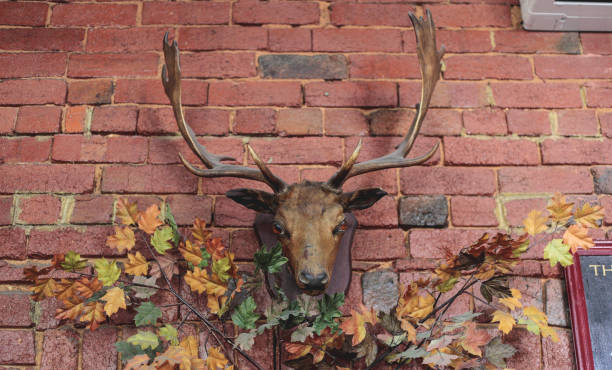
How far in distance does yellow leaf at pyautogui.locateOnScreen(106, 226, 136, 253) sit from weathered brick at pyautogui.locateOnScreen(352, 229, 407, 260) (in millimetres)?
679

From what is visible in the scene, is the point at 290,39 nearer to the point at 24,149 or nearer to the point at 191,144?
the point at 191,144

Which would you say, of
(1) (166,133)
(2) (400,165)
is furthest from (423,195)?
(1) (166,133)

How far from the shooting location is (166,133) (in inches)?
74.8

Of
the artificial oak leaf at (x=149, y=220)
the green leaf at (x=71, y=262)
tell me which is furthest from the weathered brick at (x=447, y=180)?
the green leaf at (x=71, y=262)

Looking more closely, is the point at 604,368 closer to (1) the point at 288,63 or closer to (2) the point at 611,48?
(2) the point at 611,48

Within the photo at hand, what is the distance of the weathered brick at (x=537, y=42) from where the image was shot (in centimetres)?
205

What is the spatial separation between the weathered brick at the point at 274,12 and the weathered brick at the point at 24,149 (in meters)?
0.80

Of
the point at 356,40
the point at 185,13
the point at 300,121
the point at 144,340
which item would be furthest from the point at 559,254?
the point at 185,13

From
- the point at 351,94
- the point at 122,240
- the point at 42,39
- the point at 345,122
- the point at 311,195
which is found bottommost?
the point at 122,240

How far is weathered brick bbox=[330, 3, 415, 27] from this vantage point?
2.07 m

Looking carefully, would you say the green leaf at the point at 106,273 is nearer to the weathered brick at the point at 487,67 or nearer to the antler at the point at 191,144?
the antler at the point at 191,144

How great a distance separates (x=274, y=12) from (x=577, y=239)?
1.29m

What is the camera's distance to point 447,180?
1871 mm

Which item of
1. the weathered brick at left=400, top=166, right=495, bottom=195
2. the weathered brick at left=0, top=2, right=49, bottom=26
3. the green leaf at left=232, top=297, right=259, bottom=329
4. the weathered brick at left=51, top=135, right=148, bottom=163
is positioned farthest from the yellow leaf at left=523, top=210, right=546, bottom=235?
the weathered brick at left=0, top=2, right=49, bottom=26
